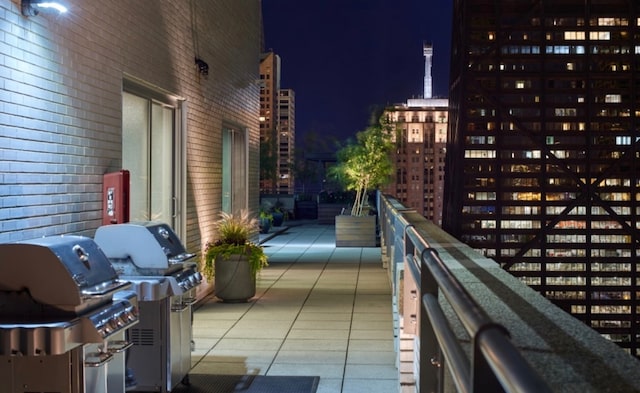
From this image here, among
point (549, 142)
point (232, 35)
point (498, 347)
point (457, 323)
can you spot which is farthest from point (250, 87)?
point (549, 142)

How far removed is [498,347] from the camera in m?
1.25

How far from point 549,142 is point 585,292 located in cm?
551

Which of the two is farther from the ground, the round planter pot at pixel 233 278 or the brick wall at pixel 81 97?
the brick wall at pixel 81 97

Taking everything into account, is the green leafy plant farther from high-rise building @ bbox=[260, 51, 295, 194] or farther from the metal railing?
high-rise building @ bbox=[260, 51, 295, 194]

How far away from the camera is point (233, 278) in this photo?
10.3 metres

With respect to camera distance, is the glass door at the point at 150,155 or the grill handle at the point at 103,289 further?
the glass door at the point at 150,155

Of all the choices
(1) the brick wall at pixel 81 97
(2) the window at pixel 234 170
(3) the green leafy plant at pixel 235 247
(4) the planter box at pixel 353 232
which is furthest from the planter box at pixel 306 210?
(3) the green leafy plant at pixel 235 247

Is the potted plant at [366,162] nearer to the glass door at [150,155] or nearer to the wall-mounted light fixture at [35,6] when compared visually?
the glass door at [150,155]

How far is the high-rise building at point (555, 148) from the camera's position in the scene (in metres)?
26.8

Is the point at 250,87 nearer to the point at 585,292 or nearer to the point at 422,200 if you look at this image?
the point at 585,292

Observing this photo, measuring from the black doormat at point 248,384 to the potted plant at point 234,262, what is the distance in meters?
3.61

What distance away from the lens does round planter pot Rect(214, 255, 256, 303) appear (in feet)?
33.6

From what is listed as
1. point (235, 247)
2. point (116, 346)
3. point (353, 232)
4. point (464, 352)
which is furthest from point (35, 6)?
point (353, 232)

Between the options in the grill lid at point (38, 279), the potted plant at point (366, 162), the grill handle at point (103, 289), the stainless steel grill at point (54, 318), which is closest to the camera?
the stainless steel grill at point (54, 318)
